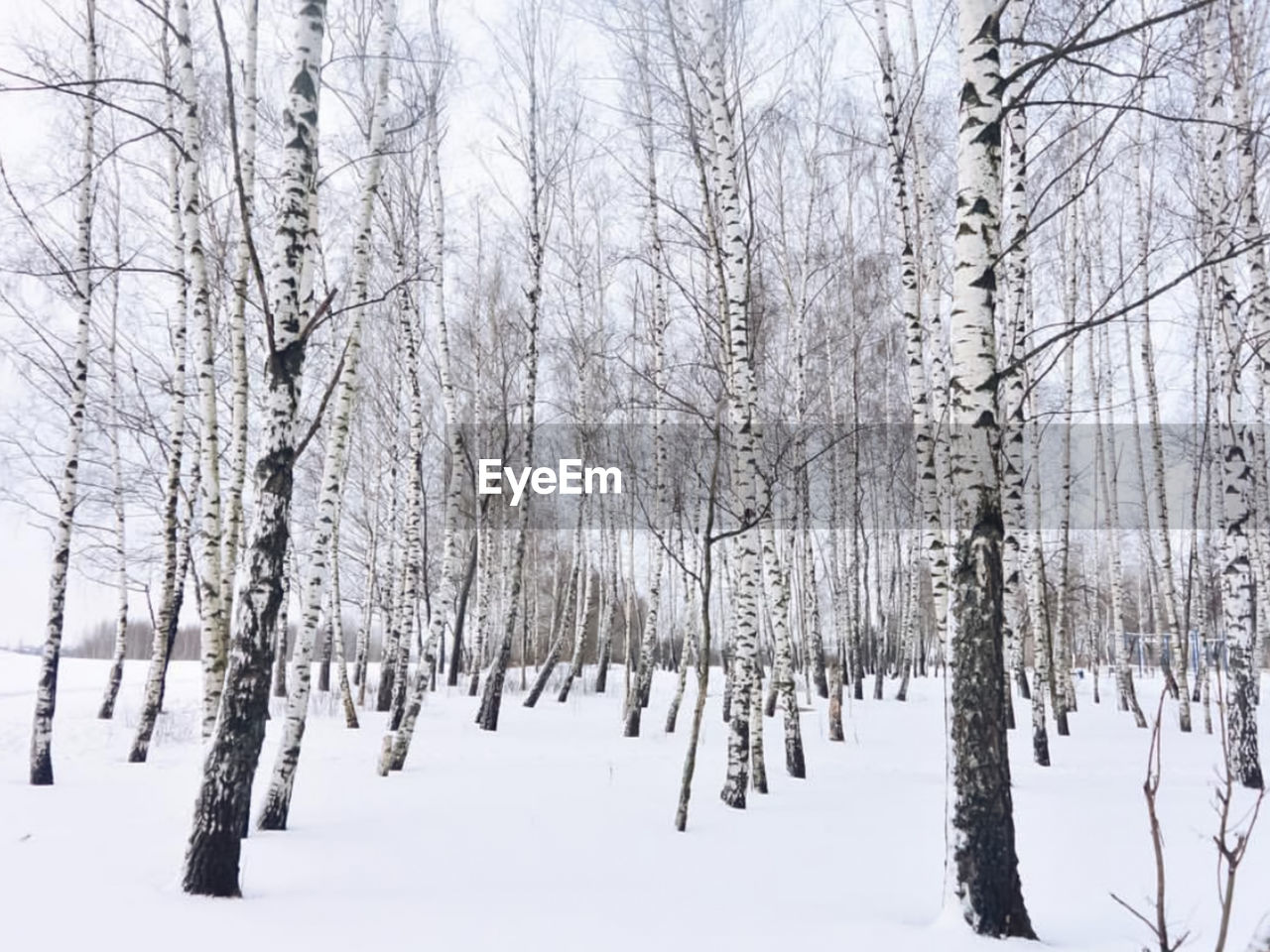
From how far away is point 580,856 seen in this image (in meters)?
5.22

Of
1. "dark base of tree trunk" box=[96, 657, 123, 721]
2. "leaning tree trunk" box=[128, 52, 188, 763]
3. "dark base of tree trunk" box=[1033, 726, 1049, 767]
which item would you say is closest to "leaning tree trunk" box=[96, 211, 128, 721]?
"dark base of tree trunk" box=[96, 657, 123, 721]

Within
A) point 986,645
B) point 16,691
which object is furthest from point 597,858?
point 16,691

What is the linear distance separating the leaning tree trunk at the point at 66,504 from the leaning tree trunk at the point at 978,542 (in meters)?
7.57

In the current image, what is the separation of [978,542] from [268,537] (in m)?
3.66

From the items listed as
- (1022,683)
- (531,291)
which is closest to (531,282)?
(531,291)

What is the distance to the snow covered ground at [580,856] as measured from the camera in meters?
3.74

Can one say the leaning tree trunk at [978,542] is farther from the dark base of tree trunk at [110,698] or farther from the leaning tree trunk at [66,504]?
the dark base of tree trunk at [110,698]

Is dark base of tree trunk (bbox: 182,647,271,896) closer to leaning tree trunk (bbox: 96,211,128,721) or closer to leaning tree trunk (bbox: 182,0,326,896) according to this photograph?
leaning tree trunk (bbox: 182,0,326,896)

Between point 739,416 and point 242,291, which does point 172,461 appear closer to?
point 242,291

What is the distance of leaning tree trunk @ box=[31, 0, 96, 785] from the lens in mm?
7754

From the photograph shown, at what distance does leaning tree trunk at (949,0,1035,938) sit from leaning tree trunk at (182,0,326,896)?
3506 millimetres

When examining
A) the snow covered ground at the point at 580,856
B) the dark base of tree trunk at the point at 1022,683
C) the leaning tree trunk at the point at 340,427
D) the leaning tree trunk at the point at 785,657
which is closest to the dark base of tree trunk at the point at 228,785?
the snow covered ground at the point at 580,856

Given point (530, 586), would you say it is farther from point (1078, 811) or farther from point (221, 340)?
point (1078, 811)

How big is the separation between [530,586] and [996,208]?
79.5 feet
